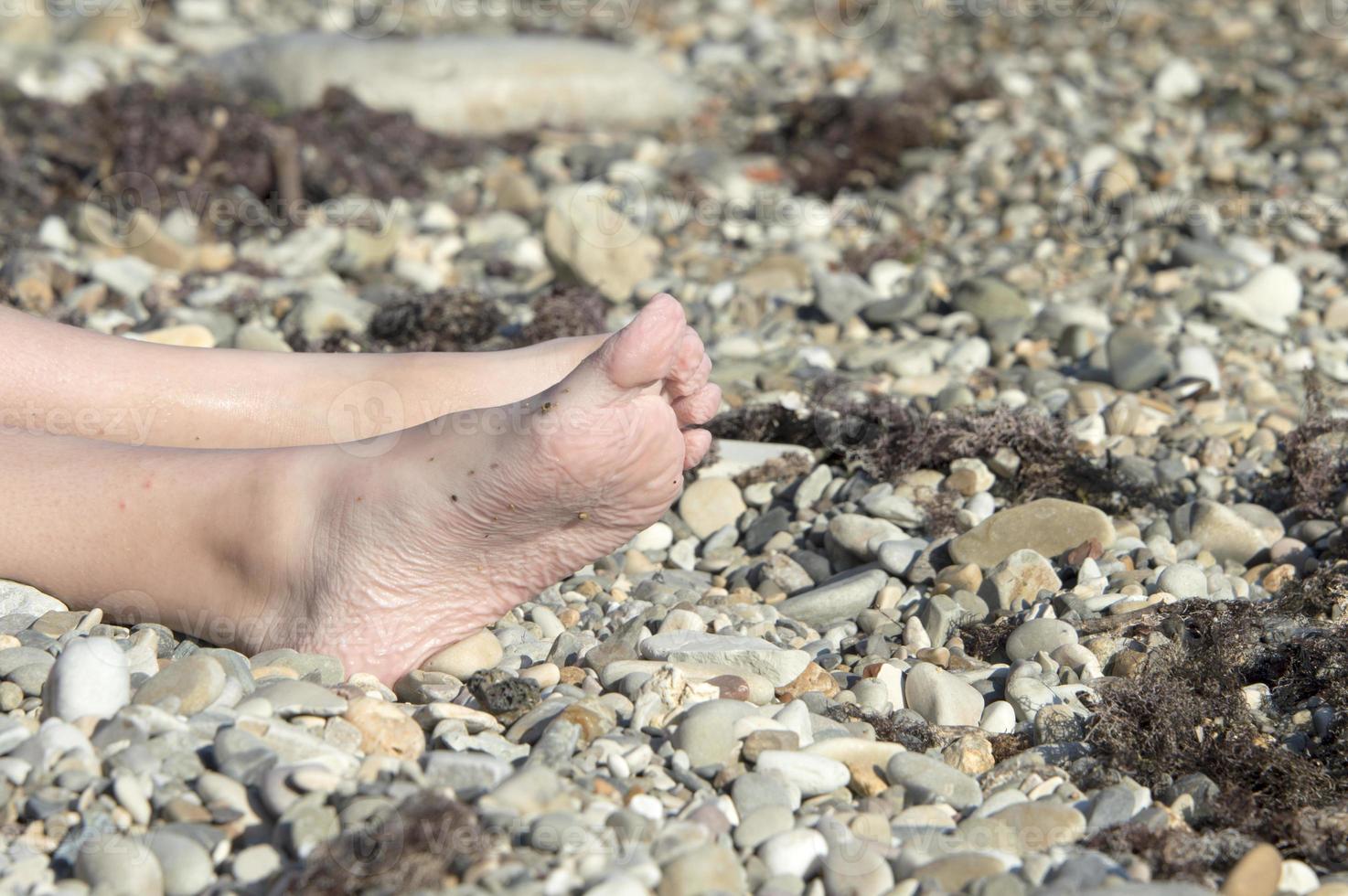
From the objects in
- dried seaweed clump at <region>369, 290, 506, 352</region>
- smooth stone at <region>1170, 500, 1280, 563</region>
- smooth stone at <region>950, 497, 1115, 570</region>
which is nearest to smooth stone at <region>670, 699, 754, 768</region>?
smooth stone at <region>950, 497, 1115, 570</region>

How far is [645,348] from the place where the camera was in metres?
2.39

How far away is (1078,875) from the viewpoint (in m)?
2.03

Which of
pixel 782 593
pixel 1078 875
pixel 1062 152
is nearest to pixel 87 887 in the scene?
pixel 1078 875

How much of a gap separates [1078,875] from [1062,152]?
198 inches

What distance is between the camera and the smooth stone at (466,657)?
268cm

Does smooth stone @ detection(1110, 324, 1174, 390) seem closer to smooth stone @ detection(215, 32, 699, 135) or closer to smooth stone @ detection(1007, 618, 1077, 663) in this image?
smooth stone @ detection(1007, 618, 1077, 663)

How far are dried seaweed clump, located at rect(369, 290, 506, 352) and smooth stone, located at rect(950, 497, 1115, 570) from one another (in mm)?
2019

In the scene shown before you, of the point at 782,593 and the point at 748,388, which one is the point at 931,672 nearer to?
the point at 782,593

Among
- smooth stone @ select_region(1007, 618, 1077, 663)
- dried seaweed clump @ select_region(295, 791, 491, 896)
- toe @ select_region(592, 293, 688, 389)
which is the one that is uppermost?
toe @ select_region(592, 293, 688, 389)

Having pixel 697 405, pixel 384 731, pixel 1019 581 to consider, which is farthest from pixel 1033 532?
pixel 384 731

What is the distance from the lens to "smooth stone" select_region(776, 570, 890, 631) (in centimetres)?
313

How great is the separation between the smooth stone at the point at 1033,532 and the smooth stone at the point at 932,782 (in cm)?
94

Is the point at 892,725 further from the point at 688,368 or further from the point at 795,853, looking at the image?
the point at 688,368

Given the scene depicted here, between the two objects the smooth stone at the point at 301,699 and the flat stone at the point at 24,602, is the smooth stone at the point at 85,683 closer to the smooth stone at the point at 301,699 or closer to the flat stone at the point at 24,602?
the smooth stone at the point at 301,699
